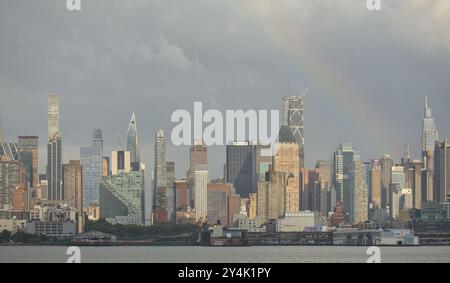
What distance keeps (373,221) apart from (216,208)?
12.0m

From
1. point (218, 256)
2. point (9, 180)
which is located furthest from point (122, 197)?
point (218, 256)

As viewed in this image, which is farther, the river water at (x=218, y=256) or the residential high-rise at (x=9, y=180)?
the residential high-rise at (x=9, y=180)

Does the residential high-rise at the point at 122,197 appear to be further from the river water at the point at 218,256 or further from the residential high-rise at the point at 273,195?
the river water at the point at 218,256

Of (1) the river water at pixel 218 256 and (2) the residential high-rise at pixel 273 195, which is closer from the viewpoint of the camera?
(1) the river water at pixel 218 256

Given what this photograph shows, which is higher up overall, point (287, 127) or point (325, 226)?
point (287, 127)

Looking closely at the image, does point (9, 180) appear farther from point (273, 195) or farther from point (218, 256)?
point (218, 256)

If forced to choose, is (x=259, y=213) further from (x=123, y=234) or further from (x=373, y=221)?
(x=123, y=234)

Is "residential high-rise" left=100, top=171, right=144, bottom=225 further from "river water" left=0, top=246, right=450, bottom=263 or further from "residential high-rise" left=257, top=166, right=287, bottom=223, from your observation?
"river water" left=0, top=246, right=450, bottom=263

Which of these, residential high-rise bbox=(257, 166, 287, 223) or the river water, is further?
residential high-rise bbox=(257, 166, 287, 223)

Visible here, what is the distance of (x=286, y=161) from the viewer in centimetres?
9356

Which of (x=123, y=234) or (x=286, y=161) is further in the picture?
(x=286, y=161)
